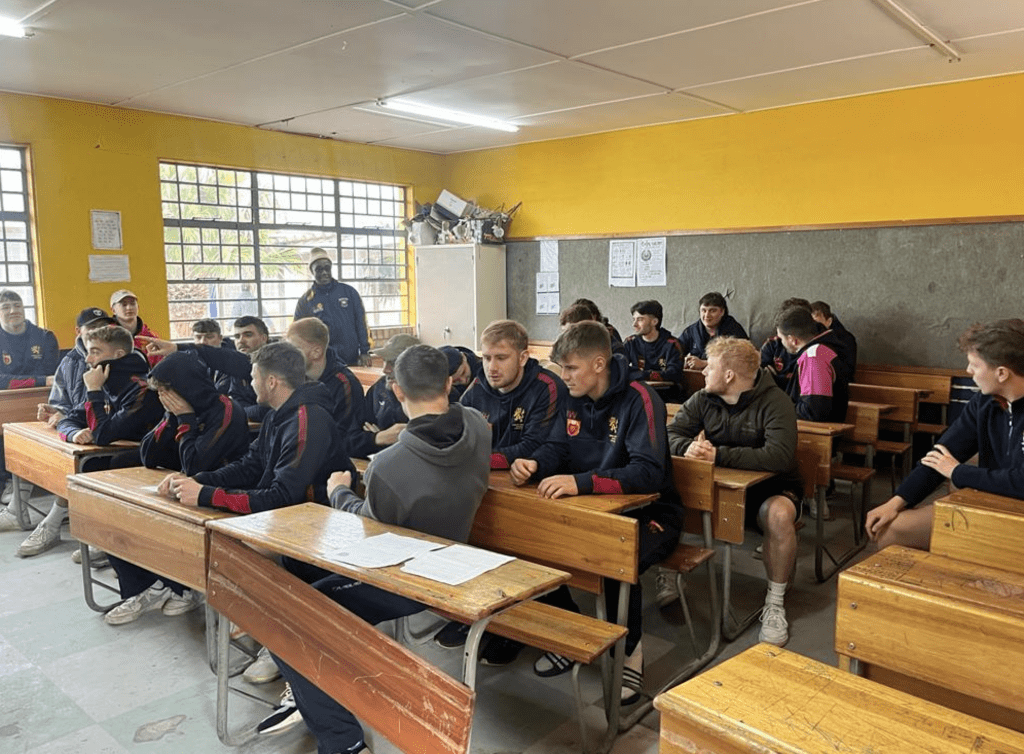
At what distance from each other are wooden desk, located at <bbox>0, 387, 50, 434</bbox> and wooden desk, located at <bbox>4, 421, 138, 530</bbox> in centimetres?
76

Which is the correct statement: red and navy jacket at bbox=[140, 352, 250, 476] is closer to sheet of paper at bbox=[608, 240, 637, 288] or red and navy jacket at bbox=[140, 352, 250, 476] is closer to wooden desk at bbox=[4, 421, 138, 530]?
wooden desk at bbox=[4, 421, 138, 530]

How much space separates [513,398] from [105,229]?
15.0 feet

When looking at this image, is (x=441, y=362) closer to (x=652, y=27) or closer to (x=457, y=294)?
(x=652, y=27)

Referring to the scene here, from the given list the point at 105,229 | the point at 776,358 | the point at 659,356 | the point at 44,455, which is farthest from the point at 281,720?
the point at 105,229

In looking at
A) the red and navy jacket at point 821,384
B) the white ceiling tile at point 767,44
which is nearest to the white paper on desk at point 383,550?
the red and navy jacket at point 821,384

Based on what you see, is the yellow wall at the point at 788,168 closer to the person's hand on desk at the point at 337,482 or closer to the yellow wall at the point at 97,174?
the yellow wall at the point at 97,174

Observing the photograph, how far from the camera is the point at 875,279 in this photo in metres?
5.95

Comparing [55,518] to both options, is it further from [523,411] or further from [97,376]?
[523,411]

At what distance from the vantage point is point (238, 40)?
4414mm

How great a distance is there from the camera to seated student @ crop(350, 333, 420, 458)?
150 inches

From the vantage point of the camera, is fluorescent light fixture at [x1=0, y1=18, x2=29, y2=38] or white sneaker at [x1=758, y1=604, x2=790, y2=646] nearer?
white sneaker at [x1=758, y1=604, x2=790, y2=646]

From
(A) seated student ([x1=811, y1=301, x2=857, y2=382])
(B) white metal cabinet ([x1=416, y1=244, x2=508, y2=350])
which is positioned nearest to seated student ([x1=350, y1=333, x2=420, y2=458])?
(A) seated student ([x1=811, y1=301, x2=857, y2=382])

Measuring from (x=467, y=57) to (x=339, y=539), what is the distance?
11.8 ft

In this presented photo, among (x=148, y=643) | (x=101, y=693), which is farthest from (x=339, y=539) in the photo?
(x=148, y=643)
